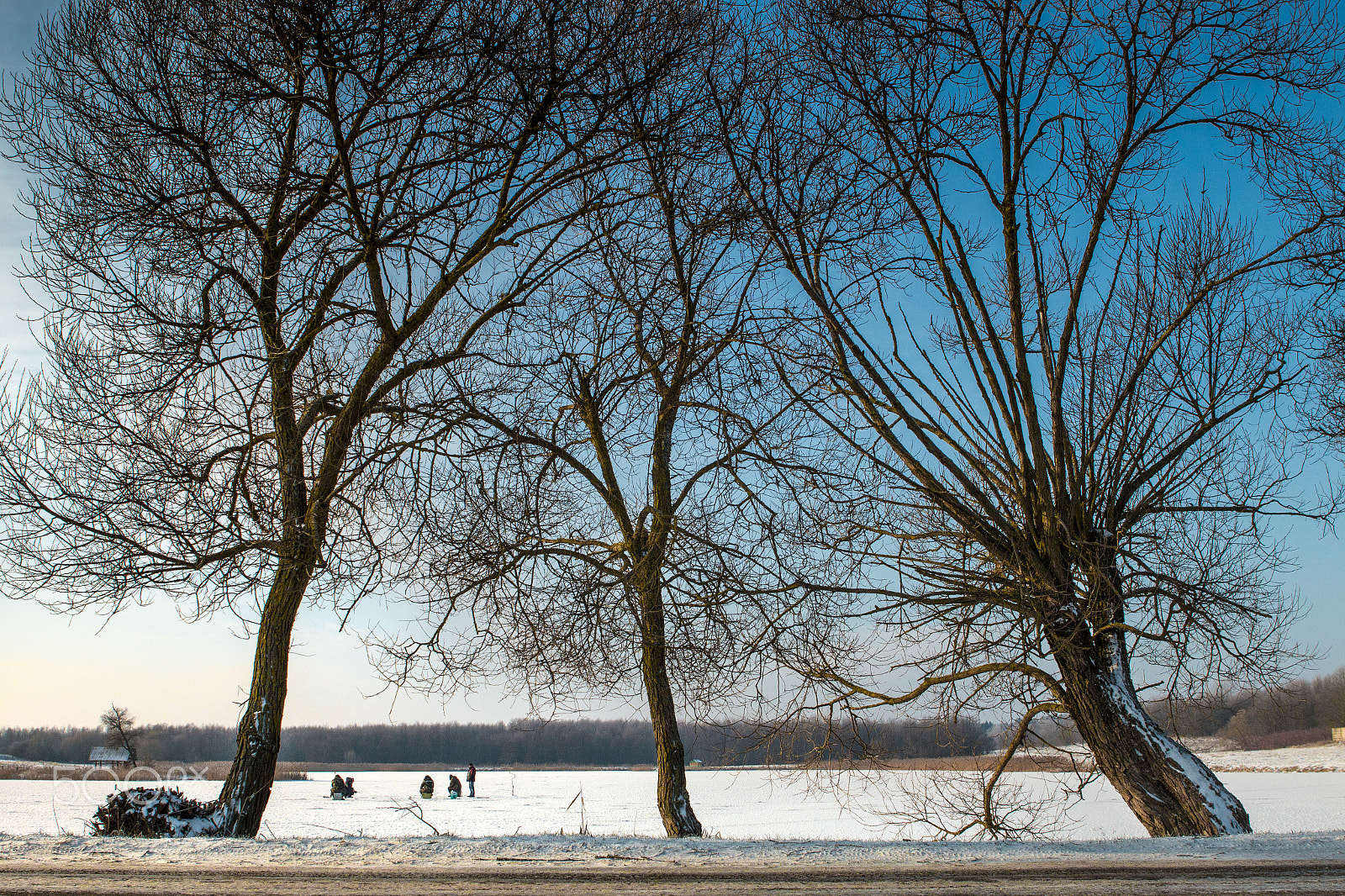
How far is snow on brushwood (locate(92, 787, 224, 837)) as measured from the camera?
7156 mm

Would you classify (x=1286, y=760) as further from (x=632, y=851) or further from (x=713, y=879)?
(x=713, y=879)

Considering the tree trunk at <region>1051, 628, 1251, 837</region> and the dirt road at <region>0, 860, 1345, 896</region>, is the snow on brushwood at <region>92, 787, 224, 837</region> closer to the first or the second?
the dirt road at <region>0, 860, 1345, 896</region>

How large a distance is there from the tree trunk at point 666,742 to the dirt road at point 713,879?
4.98 m

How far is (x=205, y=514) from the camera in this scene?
7000 millimetres

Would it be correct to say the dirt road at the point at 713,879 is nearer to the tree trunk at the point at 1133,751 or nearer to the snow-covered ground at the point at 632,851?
the snow-covered ground at the point at 632,851

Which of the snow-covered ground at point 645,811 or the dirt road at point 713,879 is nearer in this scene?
the dirt road at point 713,879


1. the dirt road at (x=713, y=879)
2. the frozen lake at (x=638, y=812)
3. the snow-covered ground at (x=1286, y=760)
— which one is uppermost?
the dirt road at (x=713, y=879)

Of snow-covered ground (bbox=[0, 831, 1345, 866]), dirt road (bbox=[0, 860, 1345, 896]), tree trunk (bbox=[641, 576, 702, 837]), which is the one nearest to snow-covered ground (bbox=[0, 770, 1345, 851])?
tree trunk (bbox=[641, 576, 702, 837])

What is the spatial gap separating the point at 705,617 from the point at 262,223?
621cm

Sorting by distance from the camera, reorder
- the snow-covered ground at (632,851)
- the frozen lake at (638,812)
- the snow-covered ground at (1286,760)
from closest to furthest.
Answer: the snow-covered ground at (632,851) < the frozen lake at (638,812) < the snow-covered ground at (1286,760)

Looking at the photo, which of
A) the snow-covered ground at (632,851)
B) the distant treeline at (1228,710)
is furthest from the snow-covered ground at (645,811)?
the snow-covered ground at (632,851)
